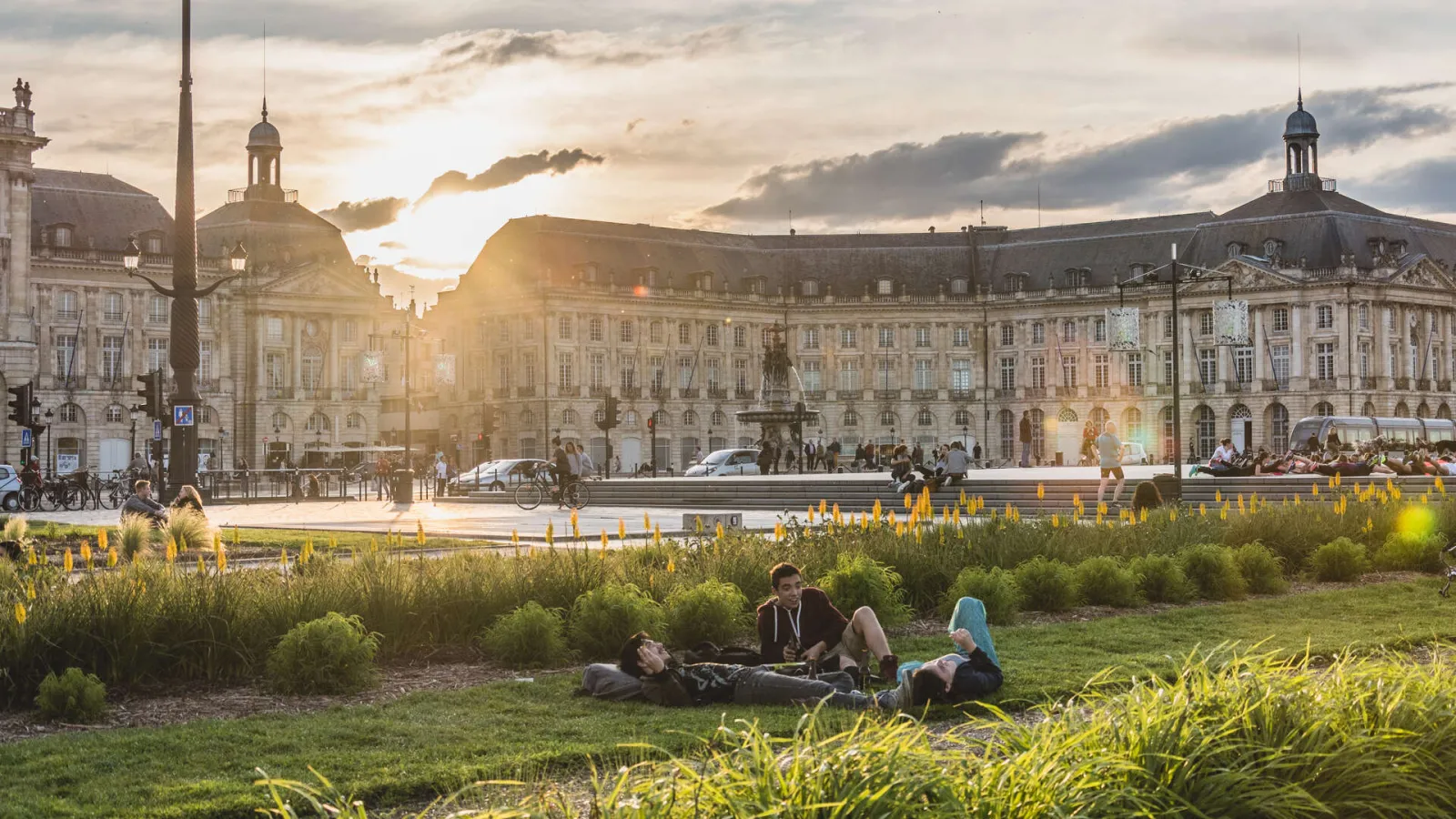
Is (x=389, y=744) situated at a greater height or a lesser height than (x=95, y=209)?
lesser

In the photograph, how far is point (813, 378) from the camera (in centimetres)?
10325

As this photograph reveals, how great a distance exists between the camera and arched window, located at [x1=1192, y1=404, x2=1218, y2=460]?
10025cm

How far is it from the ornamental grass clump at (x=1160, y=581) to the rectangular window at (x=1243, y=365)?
283ft

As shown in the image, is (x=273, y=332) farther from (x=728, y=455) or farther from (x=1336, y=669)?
(x=1336, y=669)

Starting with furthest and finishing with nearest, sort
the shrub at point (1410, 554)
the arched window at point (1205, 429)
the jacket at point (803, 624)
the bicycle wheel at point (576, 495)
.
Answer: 1. the arched window at point (1205, 429)
2. the bicycle wheel at point (576, 495)
3. the shrub at point (1410, 554)
4. the jacket at point (803, 624)


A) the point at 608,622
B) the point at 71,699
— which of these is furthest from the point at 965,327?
the point at 71,699

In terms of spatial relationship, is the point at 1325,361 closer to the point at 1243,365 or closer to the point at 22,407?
the point at 1243,365

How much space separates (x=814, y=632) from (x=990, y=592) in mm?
3861

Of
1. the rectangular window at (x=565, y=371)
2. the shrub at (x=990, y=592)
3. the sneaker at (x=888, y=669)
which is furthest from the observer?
the rectangular window at (x=565, y=371)

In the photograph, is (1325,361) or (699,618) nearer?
(699,618)

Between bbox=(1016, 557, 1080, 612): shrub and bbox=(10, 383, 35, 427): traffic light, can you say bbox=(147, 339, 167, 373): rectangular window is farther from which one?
bbox=(1016, 557, 1080, 612): shrub

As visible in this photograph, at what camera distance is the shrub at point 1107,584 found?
52.1 feet

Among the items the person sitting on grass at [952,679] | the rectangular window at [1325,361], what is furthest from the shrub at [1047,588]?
the rectangular window at [1325,361]

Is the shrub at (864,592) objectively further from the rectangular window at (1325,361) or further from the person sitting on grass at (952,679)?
the rectangular window at (1325,361)
